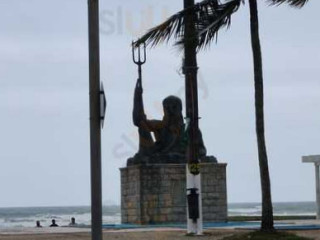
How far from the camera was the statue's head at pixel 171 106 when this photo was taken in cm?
2989

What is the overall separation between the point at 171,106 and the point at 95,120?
20083 mm

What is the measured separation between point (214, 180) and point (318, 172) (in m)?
4.31

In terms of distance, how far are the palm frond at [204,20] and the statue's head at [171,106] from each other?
12.5 meters

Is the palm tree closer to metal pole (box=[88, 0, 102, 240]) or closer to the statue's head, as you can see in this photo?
metal pole (box=[88, 0, 102, 240])

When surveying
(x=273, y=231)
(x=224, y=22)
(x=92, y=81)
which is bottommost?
(x=273, y=231)

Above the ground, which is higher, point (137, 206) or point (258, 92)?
point (258, 92)

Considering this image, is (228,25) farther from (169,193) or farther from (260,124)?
(169,193)

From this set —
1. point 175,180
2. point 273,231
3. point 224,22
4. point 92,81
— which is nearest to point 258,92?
point 224,22

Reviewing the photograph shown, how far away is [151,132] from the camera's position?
2992 cm

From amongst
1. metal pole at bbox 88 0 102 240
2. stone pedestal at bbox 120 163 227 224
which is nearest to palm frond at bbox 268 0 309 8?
metal pole at bbox 88 0 102 240

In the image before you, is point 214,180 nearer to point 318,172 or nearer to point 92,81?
point 318,172

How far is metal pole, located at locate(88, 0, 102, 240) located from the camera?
9.62 metres

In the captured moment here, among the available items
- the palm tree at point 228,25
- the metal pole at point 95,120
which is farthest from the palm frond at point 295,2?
the metal pole at point 95,120

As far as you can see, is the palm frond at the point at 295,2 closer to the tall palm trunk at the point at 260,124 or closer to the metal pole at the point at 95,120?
the tall palm trunk at the point at 260,124
